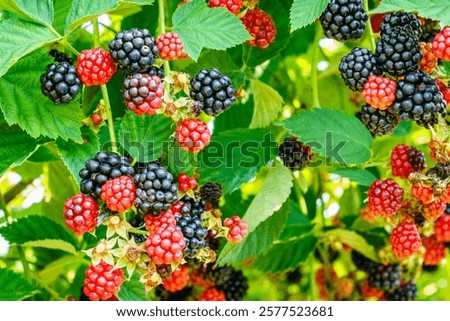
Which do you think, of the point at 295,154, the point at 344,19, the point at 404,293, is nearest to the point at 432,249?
the point at 404,293

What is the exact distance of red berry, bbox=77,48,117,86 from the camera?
1.43 m

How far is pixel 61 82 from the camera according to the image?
1465mm

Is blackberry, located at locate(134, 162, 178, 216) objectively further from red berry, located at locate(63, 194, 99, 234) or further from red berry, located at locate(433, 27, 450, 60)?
red berry, located at locate(433, 27, 450, 60)

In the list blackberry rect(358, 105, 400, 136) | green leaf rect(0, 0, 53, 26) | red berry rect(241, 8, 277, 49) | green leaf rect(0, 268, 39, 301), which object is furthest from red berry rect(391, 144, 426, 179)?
green leaf rect(0, 268, 39, 301)

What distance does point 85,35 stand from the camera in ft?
7.18

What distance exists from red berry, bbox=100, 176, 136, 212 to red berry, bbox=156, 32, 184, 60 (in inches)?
9.9

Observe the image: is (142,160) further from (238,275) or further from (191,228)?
(238,275)

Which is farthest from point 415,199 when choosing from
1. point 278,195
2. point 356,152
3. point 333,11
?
point 333,11

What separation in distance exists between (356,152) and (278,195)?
0.73 ft

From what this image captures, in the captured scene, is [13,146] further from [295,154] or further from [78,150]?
[295,154]

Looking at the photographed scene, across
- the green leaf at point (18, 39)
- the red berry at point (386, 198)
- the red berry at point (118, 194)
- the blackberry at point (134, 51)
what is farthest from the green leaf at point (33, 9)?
the red berry at point (386, 198)

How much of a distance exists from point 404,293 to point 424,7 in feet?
3.95
